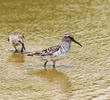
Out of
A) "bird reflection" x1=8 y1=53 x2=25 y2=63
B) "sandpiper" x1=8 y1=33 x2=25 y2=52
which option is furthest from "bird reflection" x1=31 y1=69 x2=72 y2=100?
"sandpiper" x1=8 y1=33 x2=25 y2=52

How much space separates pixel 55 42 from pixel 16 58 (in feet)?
6.06

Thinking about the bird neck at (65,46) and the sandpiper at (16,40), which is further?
the sandpiper at (16,40)

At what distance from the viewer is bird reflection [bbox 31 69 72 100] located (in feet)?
37.6

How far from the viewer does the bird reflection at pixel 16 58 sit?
48.2ft

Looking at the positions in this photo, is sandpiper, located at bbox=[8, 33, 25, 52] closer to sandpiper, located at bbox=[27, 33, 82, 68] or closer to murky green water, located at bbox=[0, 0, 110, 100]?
murky green water, located at bbox=[0, 0, 110, 100]

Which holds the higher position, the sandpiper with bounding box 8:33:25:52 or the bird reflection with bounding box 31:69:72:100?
the sandpiper with bounding box 8:33:25:52

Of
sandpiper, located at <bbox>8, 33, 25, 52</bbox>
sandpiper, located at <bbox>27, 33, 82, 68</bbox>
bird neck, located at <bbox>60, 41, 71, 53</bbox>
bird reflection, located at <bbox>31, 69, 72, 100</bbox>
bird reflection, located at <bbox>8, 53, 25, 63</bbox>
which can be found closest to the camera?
bird reflection, located at <bbox>31, 69, 72, 100</bbox>

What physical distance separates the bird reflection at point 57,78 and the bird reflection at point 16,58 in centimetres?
162

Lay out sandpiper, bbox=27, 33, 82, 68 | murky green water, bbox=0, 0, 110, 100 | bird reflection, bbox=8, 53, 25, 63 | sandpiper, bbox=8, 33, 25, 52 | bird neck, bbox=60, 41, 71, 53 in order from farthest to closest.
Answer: sandpiper, bbox=8, 33, 25, 52
bird reflection, bbox=8, 53, 25, 63
bird neck, bbox=60, 41, 71, 53
sandpiper, bbox=27, 33, 82, 68
murky green water, bbox=0, 0, 110, 100

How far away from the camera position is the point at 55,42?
16.1 meters

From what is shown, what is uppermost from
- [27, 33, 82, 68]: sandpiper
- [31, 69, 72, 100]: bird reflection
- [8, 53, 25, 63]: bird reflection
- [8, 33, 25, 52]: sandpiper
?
[8, 33, 25, 52]: sandpiper

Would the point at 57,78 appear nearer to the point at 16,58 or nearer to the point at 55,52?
the point at 55,52

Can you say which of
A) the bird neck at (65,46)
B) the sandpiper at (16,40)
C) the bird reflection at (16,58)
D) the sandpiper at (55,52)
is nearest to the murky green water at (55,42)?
the bird reflection at (16,58)

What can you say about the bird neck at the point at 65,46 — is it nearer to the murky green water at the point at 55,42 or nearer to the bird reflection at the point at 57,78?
the murky green water at the point at 55,42
